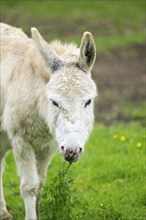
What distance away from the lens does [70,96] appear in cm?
521

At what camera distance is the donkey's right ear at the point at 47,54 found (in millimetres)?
5516

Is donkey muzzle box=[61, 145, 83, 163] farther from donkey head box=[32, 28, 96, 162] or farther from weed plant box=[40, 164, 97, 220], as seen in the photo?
weed plant box=[40, 164, 97, 220]

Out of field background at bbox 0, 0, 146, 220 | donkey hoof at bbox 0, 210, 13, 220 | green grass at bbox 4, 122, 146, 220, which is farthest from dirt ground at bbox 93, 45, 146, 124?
donkey hoof at bbox 0, 210, 13, 220

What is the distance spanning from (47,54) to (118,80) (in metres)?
10.7

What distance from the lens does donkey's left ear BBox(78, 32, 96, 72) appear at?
5409mm

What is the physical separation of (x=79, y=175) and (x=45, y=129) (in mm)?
2571

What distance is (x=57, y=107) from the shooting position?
529cm

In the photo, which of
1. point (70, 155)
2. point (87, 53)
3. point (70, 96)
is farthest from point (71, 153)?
point (87, 53)

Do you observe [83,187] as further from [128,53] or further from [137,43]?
[137,43]

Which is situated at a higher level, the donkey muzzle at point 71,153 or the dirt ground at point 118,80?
the donkey muzzle at point 71,153

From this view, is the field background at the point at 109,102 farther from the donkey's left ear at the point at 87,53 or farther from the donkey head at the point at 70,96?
the donkey's left ear at the point at 87,53

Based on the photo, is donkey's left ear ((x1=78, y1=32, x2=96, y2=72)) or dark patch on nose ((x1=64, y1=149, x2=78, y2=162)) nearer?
dark patch on nose ((x1=64, y1=149, x2=78, y2=162))

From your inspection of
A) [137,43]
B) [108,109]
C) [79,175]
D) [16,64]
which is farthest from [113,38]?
[16,64]

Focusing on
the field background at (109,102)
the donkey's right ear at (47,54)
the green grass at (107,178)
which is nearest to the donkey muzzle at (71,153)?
the donkey's right ear at (47,54)
